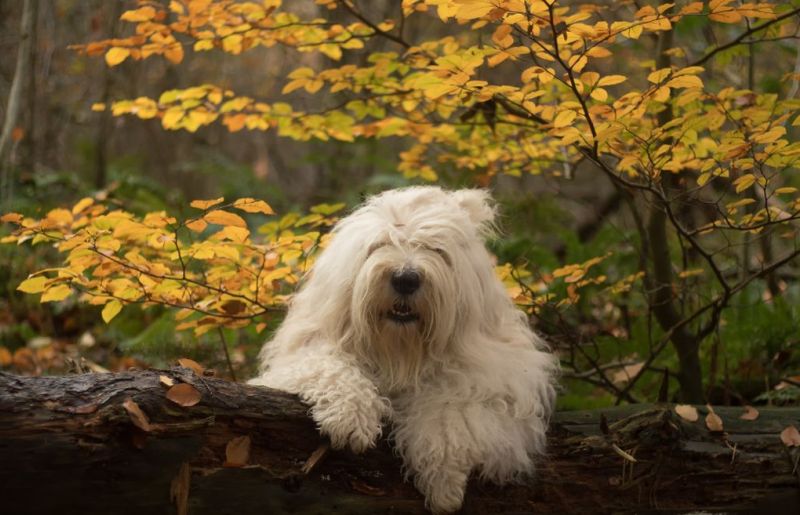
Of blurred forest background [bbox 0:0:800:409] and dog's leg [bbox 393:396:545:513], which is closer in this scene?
dog's leg [bbox 393:396:545:513]

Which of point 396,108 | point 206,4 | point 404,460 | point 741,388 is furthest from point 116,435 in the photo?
point 741,388

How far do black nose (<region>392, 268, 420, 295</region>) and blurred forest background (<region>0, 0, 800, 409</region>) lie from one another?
1309 mm

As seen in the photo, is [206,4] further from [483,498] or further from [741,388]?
[741,388]

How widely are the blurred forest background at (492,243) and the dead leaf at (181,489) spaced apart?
0.94m

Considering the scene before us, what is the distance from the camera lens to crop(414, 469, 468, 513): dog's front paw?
2.67 meters

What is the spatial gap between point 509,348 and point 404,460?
674 mm

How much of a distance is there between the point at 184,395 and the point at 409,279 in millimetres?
841

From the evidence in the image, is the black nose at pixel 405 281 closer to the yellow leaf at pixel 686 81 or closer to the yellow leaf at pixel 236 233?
the yellow leaf at pixel 236 233

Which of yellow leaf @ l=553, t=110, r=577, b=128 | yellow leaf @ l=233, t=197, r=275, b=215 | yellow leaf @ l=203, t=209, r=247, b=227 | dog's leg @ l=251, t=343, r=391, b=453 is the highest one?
yellow leaf @ l=553, t=110, r=577, b=128

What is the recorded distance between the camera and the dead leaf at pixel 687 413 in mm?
3145

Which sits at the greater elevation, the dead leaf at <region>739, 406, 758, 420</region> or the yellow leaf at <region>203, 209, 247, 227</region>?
the yellow leaf at <region>203, 209, 247, 227</region>

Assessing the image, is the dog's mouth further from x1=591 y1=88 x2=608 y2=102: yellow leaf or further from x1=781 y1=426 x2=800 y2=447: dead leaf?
x1=781 y1=426 x2=800 y2=447: dead leaf

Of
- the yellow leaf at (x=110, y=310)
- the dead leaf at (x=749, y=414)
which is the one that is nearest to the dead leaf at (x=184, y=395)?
the yellow leaf at (x=110, y=310)

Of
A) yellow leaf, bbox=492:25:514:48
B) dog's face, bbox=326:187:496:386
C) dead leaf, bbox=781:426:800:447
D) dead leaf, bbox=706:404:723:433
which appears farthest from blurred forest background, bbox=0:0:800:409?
dog's face, bbox=326:187:496:386
